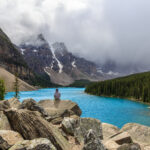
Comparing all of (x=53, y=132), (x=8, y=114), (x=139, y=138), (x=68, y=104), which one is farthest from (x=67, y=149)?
(x=68, y=104)

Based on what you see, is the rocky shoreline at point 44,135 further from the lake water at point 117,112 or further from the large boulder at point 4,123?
the lake water at point 117,112

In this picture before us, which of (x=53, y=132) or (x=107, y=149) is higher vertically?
(x=53, y=132)

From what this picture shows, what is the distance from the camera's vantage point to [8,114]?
9227mm

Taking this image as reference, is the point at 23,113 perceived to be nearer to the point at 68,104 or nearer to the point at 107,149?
the point at 107,149

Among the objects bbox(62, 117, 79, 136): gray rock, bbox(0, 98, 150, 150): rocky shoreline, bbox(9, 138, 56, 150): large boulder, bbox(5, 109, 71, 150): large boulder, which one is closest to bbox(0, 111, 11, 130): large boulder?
bbox(0, 98, 150, 150): rocky shoreline

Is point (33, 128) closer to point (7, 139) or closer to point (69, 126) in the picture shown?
point (7, 139)

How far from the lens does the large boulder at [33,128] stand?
789 cm

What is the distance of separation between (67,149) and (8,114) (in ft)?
13.4

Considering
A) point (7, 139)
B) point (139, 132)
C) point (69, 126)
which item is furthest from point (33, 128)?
point (139, 132)

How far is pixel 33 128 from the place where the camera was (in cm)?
812

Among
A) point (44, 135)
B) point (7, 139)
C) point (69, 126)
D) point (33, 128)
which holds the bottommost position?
point (69, 126)

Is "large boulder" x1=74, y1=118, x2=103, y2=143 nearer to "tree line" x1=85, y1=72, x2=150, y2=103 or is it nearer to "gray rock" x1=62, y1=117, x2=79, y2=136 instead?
"gray rock" x1=62, y1=117, x2=79, y2=136

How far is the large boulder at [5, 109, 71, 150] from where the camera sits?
7.89 m

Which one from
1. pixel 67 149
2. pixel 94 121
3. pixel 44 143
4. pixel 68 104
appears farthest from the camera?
pixel 68 104
